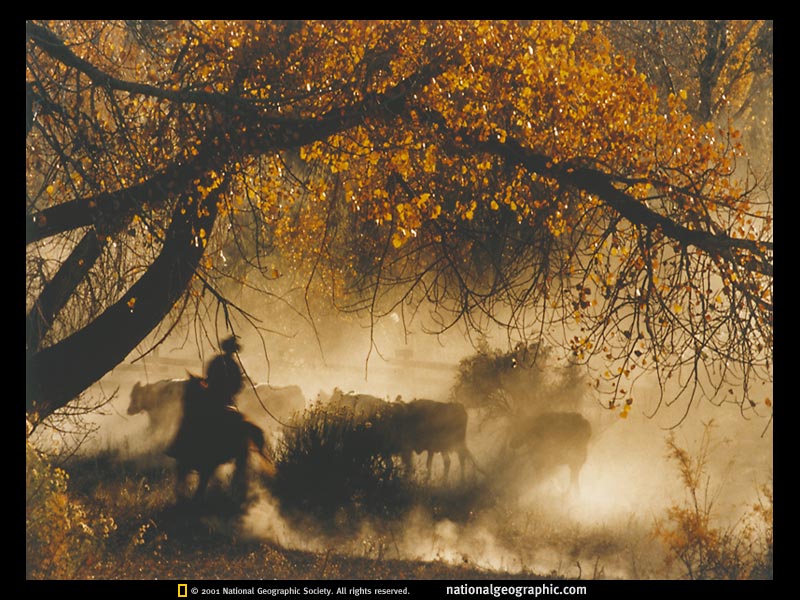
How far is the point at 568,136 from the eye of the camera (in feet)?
22.6

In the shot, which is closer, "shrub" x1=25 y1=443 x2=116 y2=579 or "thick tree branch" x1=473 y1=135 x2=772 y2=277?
"shrub" x1=25 y1=443 x2=116 y2=579

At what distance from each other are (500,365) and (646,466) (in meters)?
1.96

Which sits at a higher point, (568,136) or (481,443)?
(568,136)

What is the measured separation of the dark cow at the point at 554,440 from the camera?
27.5 feet

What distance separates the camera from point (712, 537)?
7.15 metres

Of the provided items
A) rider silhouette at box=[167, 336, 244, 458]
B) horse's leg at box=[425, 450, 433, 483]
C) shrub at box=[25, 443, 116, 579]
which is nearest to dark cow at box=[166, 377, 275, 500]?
rider silhouette at box=[167, 336, 244, 458]

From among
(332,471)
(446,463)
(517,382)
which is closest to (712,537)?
(517,382)

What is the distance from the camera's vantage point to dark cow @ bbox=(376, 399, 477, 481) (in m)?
8.88

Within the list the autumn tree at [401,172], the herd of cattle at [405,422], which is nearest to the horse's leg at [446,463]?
the herd of cattle at [405,422]

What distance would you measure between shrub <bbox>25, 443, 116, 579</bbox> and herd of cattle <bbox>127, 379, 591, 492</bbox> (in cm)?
229

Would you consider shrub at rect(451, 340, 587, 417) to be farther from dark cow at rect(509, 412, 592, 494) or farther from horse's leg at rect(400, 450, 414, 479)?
horse's leg at rect(400, 450, 414, 479)
